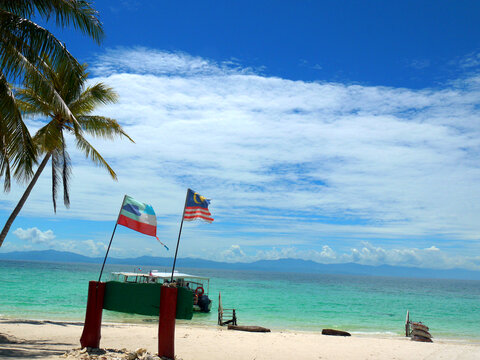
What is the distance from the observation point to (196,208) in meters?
11.2

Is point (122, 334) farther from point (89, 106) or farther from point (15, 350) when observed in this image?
point (89, 106)

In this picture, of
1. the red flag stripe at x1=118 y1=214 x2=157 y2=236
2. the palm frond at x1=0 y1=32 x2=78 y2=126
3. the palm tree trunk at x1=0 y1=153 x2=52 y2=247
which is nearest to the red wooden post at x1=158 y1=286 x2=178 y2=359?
the red flag stripe at x1=118 y1=214 x2=157 y2=236

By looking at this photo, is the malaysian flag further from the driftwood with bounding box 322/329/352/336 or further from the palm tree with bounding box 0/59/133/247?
the driftwood with bounding box 322/329/352/336

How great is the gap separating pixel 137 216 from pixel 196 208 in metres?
1.66

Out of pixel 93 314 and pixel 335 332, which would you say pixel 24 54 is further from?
pixel 335 332

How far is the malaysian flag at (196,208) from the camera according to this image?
11.0 m

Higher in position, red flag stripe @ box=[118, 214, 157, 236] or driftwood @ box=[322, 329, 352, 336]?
red flag stripe @ box=[118, 214, 157, 236]

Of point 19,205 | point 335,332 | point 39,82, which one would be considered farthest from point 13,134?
point 335,332

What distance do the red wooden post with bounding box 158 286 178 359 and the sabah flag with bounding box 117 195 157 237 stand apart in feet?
10.2

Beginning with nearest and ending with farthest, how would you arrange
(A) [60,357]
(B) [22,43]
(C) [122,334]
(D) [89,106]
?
1. (A) [60,357]
2. (B) [22,43]
3. (C) [122,334]
4. (D) [89,106]

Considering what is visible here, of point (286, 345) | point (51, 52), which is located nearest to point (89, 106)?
point (51, 52)

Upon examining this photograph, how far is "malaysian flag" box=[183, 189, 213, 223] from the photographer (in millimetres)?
11039

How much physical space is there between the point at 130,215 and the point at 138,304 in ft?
10.4

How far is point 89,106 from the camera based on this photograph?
1820 cm
